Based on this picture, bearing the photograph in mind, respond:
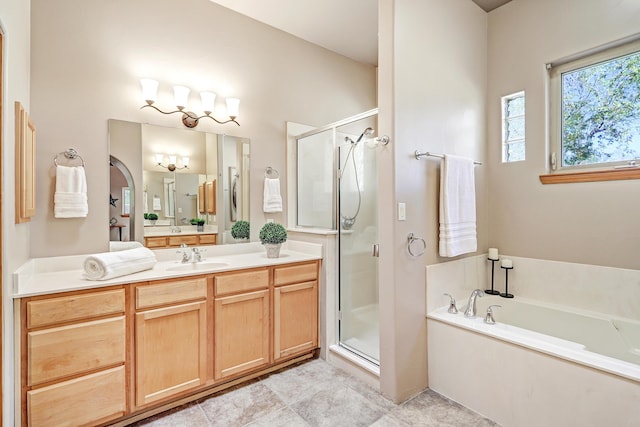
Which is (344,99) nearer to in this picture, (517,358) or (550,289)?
(550,289)

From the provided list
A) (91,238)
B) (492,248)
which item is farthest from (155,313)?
(492,248)

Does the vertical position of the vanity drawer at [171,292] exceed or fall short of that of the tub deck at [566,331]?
it exceeds it

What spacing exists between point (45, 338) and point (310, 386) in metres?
1.57

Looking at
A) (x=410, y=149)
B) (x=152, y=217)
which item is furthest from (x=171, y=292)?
(x=410, y=149)

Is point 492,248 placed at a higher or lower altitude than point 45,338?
higher

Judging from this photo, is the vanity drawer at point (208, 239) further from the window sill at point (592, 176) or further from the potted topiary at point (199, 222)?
the window sill at point (592, 176)

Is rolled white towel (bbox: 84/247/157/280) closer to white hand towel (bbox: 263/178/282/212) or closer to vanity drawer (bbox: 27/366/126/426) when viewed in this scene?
vanity drawer (bbox: 27/366/126/426)

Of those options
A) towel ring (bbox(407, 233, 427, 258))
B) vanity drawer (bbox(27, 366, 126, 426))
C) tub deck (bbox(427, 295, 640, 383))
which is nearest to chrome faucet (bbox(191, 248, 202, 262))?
vanity drawer (bbox(27, 366, 126, 426))

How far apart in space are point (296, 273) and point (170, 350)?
996 millimetres

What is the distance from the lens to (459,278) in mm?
2340

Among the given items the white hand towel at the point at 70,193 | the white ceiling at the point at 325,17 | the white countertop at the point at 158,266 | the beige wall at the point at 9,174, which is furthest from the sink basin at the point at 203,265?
the white ceiling at the point at 325,17

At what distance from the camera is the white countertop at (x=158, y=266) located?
1535 mm

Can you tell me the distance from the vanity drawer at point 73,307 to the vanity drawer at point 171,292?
0.10 meters

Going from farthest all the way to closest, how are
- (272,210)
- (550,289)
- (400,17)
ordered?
(272,210)
(550,289)
(400,17)
